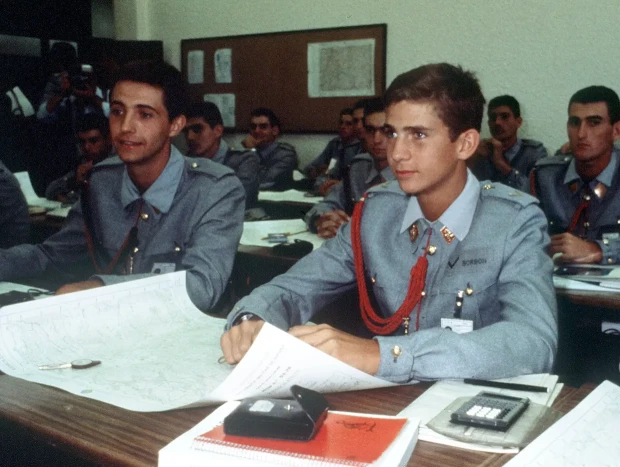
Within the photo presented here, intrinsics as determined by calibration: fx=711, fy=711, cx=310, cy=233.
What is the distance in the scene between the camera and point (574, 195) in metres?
3.08

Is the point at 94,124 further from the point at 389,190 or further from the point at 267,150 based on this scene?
the point at 389,190

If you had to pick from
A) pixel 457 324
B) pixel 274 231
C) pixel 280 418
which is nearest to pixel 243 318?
pixel 457 324

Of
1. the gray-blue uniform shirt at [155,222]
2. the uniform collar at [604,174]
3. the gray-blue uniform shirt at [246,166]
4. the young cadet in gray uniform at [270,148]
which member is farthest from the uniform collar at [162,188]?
the young cadet in gray uniform at [270,148]

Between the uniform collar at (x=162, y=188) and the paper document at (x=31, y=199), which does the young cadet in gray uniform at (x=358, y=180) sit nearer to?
the uniform collar at (x=162, y=188)

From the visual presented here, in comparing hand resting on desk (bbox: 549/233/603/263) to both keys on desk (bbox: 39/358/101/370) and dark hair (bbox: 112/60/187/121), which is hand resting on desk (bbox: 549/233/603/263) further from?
keys on desk (bbox: 39/358/101/370)

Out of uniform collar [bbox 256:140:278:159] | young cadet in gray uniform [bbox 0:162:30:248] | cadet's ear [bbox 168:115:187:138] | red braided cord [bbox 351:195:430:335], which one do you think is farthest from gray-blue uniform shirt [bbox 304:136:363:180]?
red braided cord [bbox 351:195:430:335]

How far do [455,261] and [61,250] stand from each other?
1.21 m

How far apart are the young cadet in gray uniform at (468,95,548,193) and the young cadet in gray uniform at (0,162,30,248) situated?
125 inches

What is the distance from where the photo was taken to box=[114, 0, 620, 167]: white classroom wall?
16.0ft

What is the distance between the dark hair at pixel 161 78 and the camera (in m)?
2.05

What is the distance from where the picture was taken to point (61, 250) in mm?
2131

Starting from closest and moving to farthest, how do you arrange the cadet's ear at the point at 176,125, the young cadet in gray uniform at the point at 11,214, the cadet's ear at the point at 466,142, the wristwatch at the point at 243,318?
1. the wristwatch at the point at 243,318
2. the cadet's ear at the point at 466,142
3. the cadet's ear at the point at 176,125
4. the young cadet in gray uniform at the point at 11,214

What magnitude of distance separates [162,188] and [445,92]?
36.1 inches

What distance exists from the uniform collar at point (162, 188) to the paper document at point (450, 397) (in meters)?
1.19
